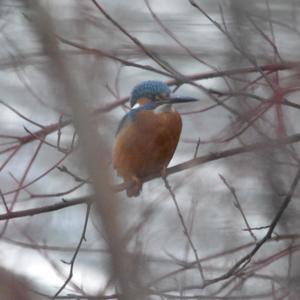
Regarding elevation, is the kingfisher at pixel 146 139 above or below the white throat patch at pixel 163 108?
below

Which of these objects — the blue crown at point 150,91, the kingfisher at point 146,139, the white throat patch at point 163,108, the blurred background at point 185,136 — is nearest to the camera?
the blurred background at point 185,136

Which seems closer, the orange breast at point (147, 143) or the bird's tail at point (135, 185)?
the bird's tail at point (135, 185)

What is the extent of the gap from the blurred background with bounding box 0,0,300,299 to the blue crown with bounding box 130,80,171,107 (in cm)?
19

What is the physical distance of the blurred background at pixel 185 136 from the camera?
1.70 meters

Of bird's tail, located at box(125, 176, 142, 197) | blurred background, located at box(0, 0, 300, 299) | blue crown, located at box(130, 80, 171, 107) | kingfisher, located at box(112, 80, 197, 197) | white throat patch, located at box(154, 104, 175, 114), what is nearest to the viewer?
blurred background, located at box(0, 0, 300, 299)

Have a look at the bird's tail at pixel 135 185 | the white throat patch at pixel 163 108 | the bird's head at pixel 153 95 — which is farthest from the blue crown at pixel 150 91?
the bird's tail at pixel 135 185

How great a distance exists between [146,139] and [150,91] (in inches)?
14.5

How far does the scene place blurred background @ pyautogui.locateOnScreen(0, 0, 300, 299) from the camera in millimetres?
1695

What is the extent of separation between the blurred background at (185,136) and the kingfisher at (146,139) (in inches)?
4.4

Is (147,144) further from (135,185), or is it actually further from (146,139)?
(135,185)

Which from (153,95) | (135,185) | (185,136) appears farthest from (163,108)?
(185,136)

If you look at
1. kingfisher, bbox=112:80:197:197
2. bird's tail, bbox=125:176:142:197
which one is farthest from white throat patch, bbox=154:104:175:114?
bird's tail, bbox=125:176:142:197

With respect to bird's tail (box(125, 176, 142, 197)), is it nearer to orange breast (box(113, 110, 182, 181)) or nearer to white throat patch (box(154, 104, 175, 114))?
orange breast (box(113, 110, 182, 181))

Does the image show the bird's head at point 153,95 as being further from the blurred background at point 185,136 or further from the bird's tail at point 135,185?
the bird's tail at point 135,185
